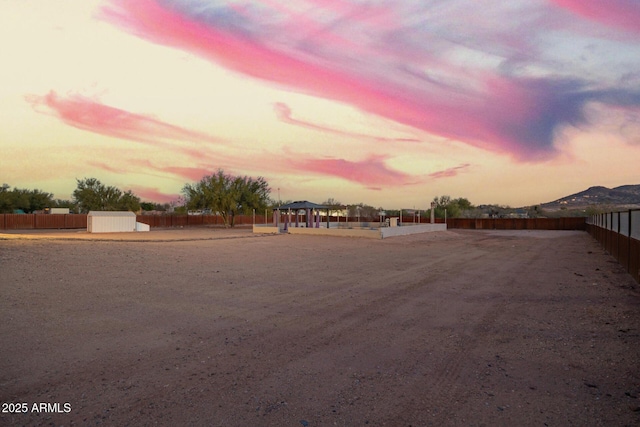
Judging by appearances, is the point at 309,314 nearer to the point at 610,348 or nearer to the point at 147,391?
the point at 147,391

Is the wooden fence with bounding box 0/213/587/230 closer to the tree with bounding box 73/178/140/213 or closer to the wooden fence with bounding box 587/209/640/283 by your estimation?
the tree with bounding box 73/178/140/213

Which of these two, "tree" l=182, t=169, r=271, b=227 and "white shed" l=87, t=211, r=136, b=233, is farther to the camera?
"tree" l=182, t=169, r=271, b=227

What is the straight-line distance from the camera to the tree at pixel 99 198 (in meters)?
65.7

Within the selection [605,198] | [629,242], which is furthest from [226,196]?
[605,198]

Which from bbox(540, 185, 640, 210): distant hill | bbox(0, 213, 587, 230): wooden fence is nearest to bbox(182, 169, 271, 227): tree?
bbox(0, 213, 587, 230): wooden fence

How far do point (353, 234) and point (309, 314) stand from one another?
24488 millimetres

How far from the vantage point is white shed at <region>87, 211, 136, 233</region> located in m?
38.8

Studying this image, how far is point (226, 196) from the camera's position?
58219 mm

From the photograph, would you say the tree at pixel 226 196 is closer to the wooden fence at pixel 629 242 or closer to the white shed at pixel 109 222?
the white shed at pixel 109 222

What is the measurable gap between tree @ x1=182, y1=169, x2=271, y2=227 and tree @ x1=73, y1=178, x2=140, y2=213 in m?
13.3

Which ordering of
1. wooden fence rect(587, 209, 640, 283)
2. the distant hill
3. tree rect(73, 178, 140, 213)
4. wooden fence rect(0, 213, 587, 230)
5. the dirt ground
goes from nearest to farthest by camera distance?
1. the dirt ground
2. wooden fence rect(587, 209, 640, 283)
3. wooden fence rect(0, 213, 587, 230)
4. tree rect(73, 178, 140, 213)
5. the distant hill

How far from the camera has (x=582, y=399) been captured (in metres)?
4.05

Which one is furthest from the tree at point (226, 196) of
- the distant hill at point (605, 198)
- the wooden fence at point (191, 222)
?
the distant hill at point (605, 198)

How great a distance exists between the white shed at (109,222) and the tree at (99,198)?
2763cm
